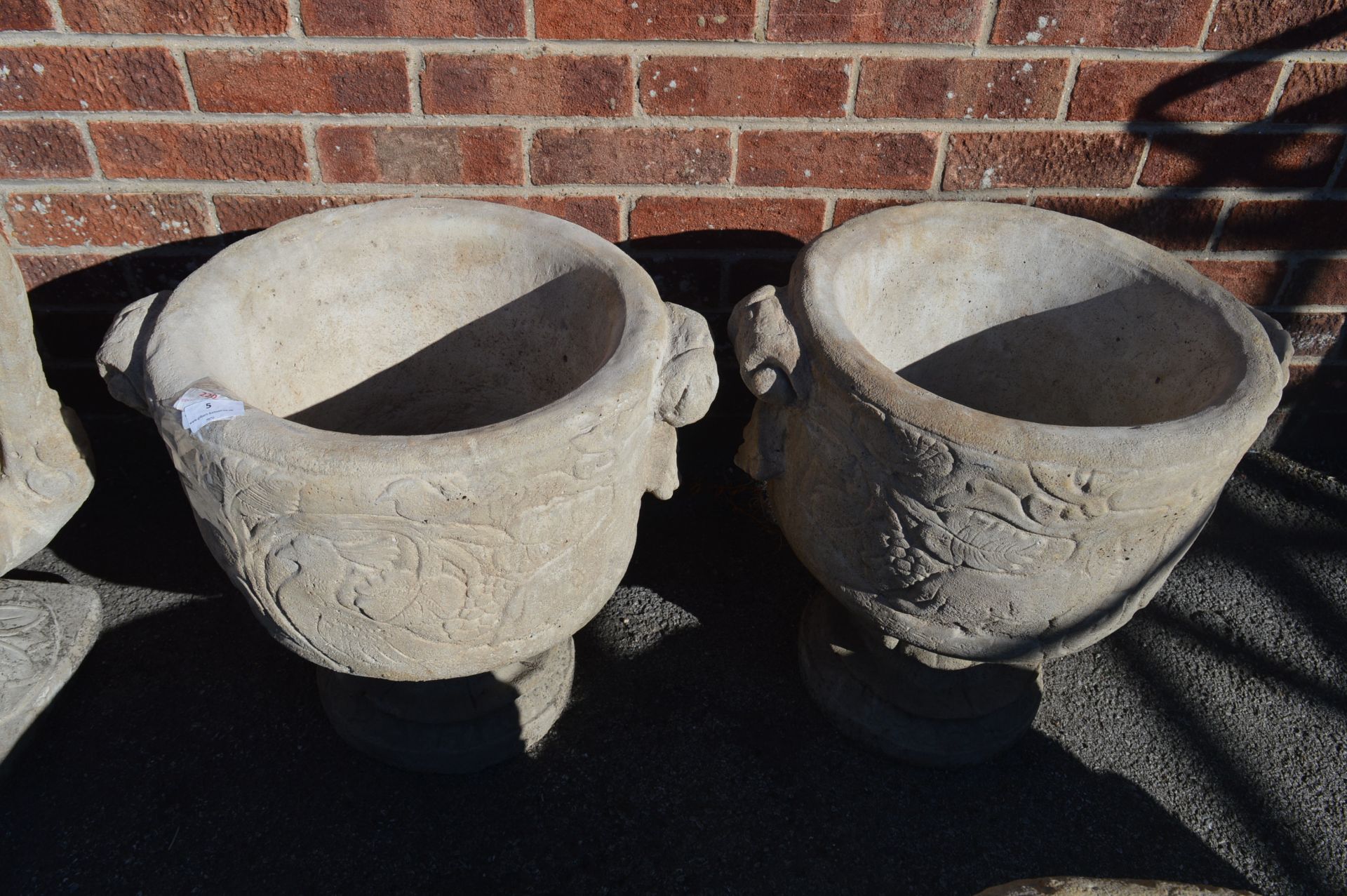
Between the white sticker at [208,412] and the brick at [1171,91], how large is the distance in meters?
1.53

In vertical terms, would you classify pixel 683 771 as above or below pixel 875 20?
below

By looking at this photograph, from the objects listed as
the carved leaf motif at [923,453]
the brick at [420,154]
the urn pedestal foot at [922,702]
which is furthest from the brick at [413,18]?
the urn pedestal foot at [922,702]

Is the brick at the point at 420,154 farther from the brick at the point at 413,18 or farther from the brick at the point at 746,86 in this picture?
the brick at the point at 746,86

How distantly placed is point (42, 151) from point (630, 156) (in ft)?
3.46

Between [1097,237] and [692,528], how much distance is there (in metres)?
0.97

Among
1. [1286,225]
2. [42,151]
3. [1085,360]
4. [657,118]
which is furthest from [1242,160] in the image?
[42,151]

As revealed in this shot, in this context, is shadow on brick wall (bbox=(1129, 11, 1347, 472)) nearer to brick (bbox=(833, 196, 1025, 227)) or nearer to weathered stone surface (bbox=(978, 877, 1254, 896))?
brick (bbox=(833, 196, 1025, 227))

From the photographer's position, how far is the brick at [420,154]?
1.75m

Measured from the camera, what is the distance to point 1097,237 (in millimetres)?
1607

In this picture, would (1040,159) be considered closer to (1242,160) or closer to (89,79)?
(1242,160)

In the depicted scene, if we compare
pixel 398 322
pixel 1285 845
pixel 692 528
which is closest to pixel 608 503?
pixel 398 322

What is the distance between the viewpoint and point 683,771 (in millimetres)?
1643

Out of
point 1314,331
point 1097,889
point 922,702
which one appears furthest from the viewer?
point 1314,331

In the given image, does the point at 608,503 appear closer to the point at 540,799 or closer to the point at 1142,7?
the point at 540,799
